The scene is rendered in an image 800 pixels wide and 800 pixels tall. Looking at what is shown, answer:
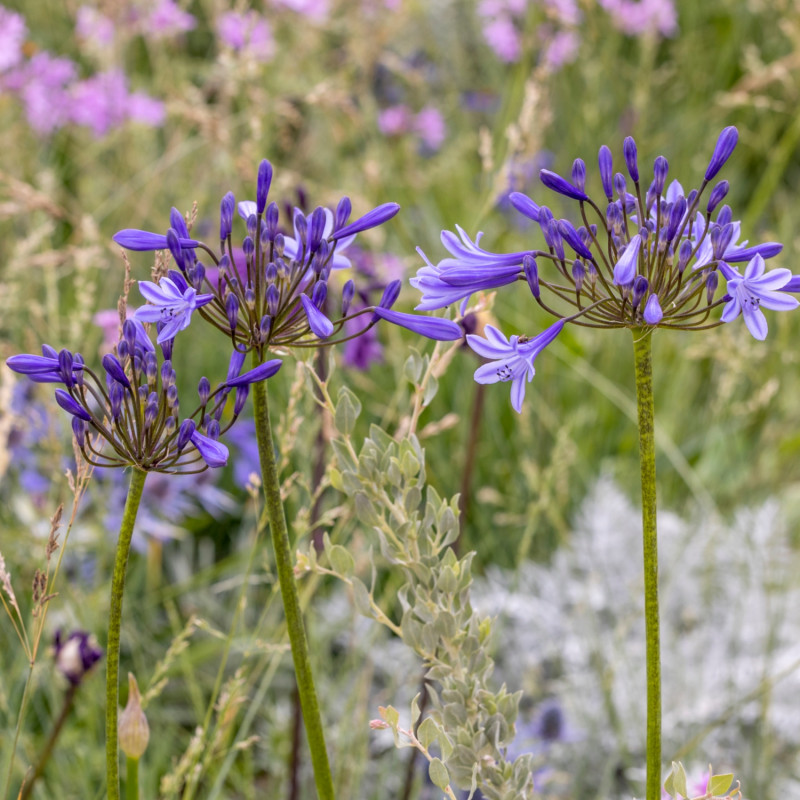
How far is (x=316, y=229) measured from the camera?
31.9 inches

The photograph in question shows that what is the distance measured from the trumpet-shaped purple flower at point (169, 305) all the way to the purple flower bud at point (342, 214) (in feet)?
0.55

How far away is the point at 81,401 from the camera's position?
0.82 metres

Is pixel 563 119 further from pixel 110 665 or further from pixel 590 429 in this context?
pixel 110 665

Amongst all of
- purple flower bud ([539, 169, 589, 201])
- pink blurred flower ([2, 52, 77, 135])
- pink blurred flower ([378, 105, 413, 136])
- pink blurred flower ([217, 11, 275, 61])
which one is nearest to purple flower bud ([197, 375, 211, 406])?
purple flower bud ([539, 169, 589, 201])

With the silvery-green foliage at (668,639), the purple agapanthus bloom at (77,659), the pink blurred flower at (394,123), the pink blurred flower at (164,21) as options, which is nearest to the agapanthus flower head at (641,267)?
the purple agapanthus bloom at (77,659)

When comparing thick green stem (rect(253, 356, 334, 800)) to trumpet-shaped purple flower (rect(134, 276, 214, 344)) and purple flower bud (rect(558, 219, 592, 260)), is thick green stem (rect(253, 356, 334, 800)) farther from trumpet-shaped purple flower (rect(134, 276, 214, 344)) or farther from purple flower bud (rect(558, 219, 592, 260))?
purple flower bud (rect(558, 219, 592, 260))

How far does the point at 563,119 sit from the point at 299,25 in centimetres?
213

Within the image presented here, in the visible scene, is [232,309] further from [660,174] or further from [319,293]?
[660,174]

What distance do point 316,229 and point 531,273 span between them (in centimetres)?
20

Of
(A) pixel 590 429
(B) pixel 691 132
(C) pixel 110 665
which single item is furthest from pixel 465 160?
(C) pixel 110 665

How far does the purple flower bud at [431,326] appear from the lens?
2.56ft

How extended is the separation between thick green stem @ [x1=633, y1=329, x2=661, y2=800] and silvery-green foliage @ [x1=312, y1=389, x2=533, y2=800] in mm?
144

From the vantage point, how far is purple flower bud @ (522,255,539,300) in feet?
2.40

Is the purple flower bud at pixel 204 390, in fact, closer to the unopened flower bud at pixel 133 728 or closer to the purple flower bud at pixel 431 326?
the purple flower bud at pixel 431 326
